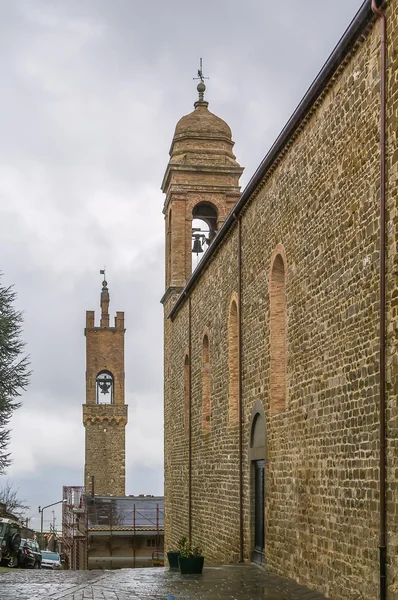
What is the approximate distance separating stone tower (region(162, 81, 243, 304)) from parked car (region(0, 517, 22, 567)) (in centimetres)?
946

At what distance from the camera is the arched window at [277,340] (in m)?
16.1

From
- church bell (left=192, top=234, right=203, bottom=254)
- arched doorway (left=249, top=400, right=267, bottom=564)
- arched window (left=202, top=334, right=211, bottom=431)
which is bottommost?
arched doorway (left=249, top=400, right=267, bottom=564)

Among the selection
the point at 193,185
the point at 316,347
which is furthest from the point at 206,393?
the point at 316,347

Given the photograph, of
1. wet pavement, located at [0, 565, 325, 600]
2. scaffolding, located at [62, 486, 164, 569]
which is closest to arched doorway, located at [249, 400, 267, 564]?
wet pavement, located at [0, 565, 325, 600]

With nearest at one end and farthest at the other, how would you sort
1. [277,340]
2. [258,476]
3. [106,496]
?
1. [277,340]
2. [258,476]
3. [106,496]

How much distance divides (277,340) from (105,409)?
1822 inches

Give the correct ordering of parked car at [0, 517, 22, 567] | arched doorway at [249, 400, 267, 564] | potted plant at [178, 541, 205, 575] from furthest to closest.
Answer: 1. parked car at [0, 517, 22, 567]
2. arched doorway at [249, 400, 267, 564]
3. potted plant at [178, 541, 205, 575]

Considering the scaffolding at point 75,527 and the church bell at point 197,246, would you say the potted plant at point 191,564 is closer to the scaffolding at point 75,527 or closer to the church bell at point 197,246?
the church bell at point 197,246

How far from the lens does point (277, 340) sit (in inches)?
637

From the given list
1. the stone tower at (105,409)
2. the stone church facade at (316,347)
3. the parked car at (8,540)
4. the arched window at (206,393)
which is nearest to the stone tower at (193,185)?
the arched window at (206,393)

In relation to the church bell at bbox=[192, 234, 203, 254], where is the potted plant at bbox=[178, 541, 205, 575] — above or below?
below

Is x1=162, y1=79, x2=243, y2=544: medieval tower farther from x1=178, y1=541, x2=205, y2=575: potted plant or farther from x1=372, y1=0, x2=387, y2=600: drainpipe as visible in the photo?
x1=372, y1=0, x2=387, y2=600: drainpipe

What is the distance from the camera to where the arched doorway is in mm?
17094

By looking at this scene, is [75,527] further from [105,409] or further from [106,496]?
[105,409]
